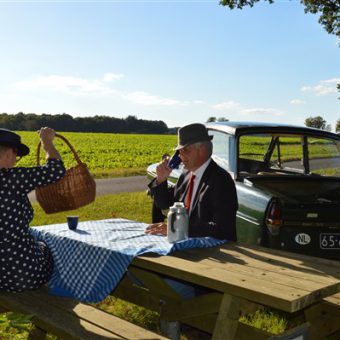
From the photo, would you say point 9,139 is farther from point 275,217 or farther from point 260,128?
point 260,128

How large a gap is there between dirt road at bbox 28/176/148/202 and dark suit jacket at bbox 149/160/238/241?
1026cm

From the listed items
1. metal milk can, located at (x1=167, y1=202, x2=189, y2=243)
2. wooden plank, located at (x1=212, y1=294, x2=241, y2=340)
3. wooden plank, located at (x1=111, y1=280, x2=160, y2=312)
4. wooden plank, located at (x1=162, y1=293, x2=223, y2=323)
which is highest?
metal milk can, located at (x1=167, y1=202, x2=189, y2=243)

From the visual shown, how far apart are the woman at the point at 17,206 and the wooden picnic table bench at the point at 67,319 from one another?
0.16 meters

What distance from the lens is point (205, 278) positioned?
270 cm

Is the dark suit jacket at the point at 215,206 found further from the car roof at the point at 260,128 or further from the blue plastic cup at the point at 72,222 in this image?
the car roof at the point at 260,128

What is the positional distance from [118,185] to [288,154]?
1013cm

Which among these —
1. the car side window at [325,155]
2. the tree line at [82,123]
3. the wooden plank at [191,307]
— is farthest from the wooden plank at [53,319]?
the tree line at [82,123]

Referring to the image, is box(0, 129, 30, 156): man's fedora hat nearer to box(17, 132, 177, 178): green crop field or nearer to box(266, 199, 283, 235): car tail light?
box(266, 199, 283, 235): car tail light

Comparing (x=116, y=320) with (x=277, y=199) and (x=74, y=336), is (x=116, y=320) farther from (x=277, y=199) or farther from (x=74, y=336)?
(x=277, y=199)

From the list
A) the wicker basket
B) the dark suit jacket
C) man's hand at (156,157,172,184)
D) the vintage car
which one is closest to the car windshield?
the vintage car

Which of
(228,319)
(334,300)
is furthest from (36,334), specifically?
(334,300)

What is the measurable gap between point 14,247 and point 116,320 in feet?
2.70

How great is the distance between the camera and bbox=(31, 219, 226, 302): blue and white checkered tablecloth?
322 centimetres

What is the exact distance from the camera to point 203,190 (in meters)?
3.98
